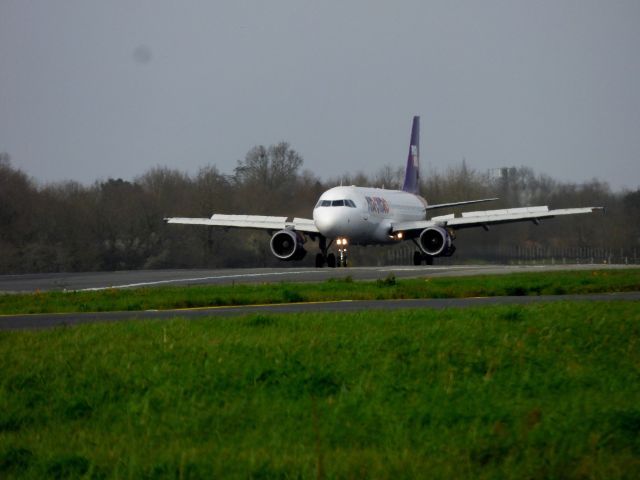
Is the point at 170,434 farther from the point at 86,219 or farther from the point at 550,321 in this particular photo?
the point at 86,219

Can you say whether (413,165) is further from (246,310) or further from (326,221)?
(246,310)

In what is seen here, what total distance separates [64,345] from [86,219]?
55.0 m

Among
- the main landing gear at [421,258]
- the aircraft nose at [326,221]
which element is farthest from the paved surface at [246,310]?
the main landing gear at [421,258]

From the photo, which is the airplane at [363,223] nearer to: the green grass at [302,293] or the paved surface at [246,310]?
the green grass at [302,293]

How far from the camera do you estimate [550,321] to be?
15.4 meters

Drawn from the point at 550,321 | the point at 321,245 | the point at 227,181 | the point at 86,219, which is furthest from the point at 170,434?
the point at 227,181

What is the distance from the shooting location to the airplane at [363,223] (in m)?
50.0

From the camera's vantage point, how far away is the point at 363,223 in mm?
50906

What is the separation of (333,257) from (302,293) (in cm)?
2725

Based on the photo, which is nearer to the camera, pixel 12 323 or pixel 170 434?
pixel 170 434

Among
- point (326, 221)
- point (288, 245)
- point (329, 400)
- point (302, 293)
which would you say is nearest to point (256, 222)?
point (288, 245)

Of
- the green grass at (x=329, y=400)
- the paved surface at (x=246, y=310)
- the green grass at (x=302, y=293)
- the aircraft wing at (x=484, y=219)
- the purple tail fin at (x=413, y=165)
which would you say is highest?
the purple tail fin at (x=413, y=165)

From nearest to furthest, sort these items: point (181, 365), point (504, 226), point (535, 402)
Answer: point (535, 402) < point (181, 365) < point (504, 226)

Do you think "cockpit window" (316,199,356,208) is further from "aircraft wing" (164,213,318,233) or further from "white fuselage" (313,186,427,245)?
"aircraft wing" (164,213,318,233)
